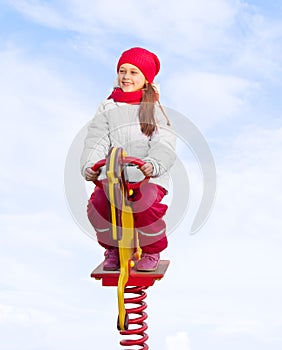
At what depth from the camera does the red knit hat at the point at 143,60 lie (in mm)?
5562

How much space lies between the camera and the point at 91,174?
520cm

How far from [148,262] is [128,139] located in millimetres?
905

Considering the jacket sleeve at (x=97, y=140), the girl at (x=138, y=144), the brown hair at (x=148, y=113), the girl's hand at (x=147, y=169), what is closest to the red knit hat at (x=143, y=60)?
the girl at (x=138, y=144)

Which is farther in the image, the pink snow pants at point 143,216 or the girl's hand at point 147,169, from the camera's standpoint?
the pink snow pants at point 143,216

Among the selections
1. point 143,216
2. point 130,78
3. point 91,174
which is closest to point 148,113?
point 130,78

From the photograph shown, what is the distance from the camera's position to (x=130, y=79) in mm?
5559

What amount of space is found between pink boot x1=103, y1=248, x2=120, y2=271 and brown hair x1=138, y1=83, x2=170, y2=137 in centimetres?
Result: 89

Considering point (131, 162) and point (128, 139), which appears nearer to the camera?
point (131, 162)

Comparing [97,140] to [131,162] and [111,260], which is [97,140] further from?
[111,260]

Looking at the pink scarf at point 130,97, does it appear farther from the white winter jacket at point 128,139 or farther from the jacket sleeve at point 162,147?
the jacket sleeve at point 162,147

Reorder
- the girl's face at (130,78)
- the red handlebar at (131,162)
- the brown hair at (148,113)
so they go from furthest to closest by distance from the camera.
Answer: the girl's face at (130,78)
the brown hair at (148,113)
the red handlebar at (131,162)

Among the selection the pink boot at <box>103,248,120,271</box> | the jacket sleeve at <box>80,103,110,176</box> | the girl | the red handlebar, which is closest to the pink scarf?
the girl

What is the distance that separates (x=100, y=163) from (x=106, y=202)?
0.97 feet

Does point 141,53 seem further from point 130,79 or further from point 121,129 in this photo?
point 121,129
